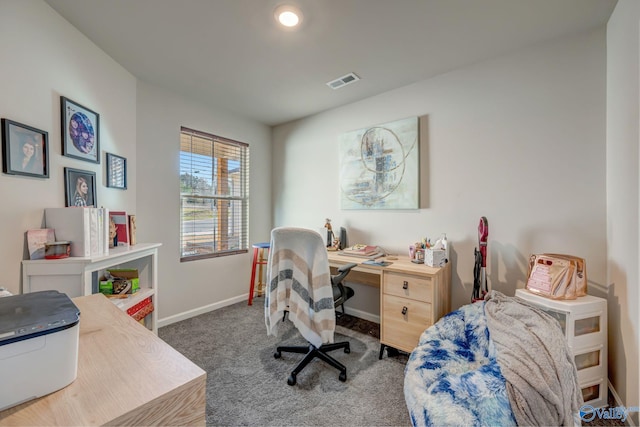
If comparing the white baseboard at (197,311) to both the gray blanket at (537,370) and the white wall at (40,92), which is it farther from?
the gray blanket at (537,370)

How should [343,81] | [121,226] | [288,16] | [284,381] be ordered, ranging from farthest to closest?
[343,81] < [121,226] < [284,381] < [288,16]

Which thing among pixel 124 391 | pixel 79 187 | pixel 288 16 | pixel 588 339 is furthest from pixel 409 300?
pixel 79 187

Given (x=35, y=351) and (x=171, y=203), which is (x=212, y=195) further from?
(x=35, y=351)

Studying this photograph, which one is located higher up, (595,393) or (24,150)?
(24,150)

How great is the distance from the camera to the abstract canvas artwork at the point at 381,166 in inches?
104

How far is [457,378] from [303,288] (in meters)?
1.03

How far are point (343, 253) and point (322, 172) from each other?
1132mm

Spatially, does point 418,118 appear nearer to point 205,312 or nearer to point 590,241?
point 590,241

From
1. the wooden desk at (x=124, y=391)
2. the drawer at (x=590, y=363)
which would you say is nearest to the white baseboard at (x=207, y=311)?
the drawer at (x=590, y=363)

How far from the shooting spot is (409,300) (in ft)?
6.85

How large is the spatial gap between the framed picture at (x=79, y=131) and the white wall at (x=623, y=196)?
337cm

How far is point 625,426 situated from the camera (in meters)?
1.47

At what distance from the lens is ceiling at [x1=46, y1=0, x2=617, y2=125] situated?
1.68 m

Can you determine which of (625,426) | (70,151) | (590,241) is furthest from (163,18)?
(625,426)
